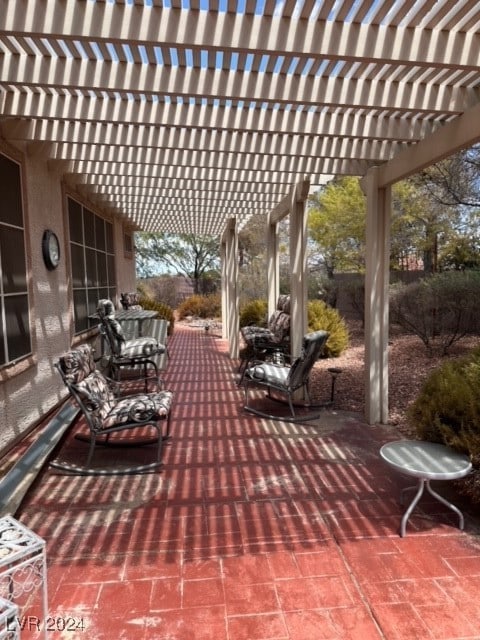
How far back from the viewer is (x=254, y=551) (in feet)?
8.11

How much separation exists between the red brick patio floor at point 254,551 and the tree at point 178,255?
67.6 ft

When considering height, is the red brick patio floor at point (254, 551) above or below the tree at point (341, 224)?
below

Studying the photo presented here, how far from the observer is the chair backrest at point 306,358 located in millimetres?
4609

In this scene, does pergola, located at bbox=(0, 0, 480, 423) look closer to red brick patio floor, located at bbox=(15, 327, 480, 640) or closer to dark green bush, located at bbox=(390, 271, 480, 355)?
red brick patio floor, located at bbox=(15, 327, 480, 640)

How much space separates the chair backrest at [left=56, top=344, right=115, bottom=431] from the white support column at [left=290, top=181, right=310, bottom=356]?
9.37ft

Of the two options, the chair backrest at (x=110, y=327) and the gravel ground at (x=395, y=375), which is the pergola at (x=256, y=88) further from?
the chair backrest at (x=110, y=327)

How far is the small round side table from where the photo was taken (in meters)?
2.58

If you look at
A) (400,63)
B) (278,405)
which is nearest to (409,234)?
(278,405)

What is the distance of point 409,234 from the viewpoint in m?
12.3

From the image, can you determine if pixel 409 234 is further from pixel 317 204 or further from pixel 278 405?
pixel 278 405

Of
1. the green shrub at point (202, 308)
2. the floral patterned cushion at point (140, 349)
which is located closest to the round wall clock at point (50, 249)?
the floral patterned cushion at point (140, 349)

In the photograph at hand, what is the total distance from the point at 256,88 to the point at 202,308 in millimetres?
15359

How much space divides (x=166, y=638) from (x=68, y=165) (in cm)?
505

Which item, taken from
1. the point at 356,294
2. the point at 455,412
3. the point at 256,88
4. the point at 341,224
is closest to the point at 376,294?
the point at 455,412
